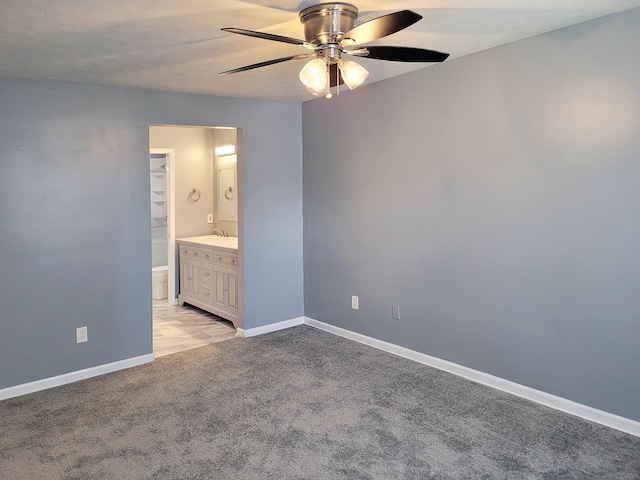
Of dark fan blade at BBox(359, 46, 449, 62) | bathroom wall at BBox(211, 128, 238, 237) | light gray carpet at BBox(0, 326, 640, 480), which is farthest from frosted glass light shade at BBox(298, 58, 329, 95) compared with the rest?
bathroom wall at BBox(211, 128, 238, 237)

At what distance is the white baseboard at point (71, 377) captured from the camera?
3.38 m

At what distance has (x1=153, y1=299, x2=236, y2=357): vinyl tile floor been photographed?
14.6ft

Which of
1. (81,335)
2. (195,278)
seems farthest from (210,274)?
(81,335)

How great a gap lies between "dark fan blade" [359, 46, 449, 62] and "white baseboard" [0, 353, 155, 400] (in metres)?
3.08

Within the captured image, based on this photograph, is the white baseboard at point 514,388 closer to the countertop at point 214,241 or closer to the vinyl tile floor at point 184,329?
the vinyl tile floor at point 184,329

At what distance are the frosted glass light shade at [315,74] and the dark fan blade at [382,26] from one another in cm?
15

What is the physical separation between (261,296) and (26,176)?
223 cm

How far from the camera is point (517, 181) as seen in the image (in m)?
3.13

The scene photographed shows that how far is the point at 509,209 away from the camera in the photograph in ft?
10.5

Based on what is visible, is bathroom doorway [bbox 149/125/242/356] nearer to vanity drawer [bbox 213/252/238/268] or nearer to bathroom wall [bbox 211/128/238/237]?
bathroom wall [bbox 211/128/238/237]

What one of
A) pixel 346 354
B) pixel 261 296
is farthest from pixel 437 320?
pixel 261 296

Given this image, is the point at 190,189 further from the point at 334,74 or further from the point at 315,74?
the point at 315,74

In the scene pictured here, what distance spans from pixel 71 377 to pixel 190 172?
3.07m

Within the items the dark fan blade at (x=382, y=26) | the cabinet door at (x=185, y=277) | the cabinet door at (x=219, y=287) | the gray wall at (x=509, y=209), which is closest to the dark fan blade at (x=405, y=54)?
the dark fan blade at (x=382, y=26)
